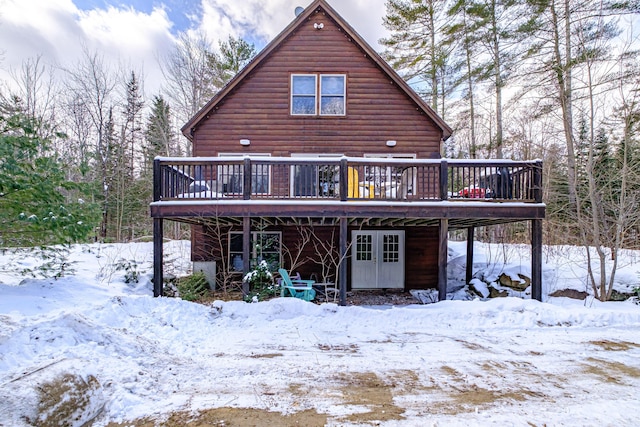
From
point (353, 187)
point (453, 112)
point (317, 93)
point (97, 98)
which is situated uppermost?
point (97, 98)

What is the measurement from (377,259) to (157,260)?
624 cm

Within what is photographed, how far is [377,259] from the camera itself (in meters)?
10.4

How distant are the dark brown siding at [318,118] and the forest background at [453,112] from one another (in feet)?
Answer: 12.4

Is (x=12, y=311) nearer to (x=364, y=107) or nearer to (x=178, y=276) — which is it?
(x=178, y=276)

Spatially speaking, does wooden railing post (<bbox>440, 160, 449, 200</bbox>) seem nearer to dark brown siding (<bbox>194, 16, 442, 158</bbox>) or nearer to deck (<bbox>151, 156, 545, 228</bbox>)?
deck (<bbox>151, 156, 545, 228</bbox>)

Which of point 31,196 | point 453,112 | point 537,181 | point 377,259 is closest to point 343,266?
point 377,259

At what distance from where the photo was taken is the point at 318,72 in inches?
408

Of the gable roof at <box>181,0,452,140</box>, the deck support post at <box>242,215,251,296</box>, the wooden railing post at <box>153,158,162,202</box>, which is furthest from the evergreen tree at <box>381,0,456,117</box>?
the wooden railing post at <box>153,158,162,202</box>

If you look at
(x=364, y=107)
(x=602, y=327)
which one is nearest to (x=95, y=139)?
(x=364, y=107)

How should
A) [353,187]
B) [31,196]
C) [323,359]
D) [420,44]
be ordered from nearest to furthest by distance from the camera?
[323,359], [31,196], [353,187], [420,44]

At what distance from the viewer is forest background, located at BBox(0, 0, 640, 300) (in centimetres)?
592

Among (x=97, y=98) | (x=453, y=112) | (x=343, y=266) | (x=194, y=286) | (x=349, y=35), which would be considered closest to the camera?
(x=343, y=266)

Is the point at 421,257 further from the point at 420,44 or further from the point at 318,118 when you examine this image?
the point at 420,44

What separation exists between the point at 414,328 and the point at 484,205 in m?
3.24
